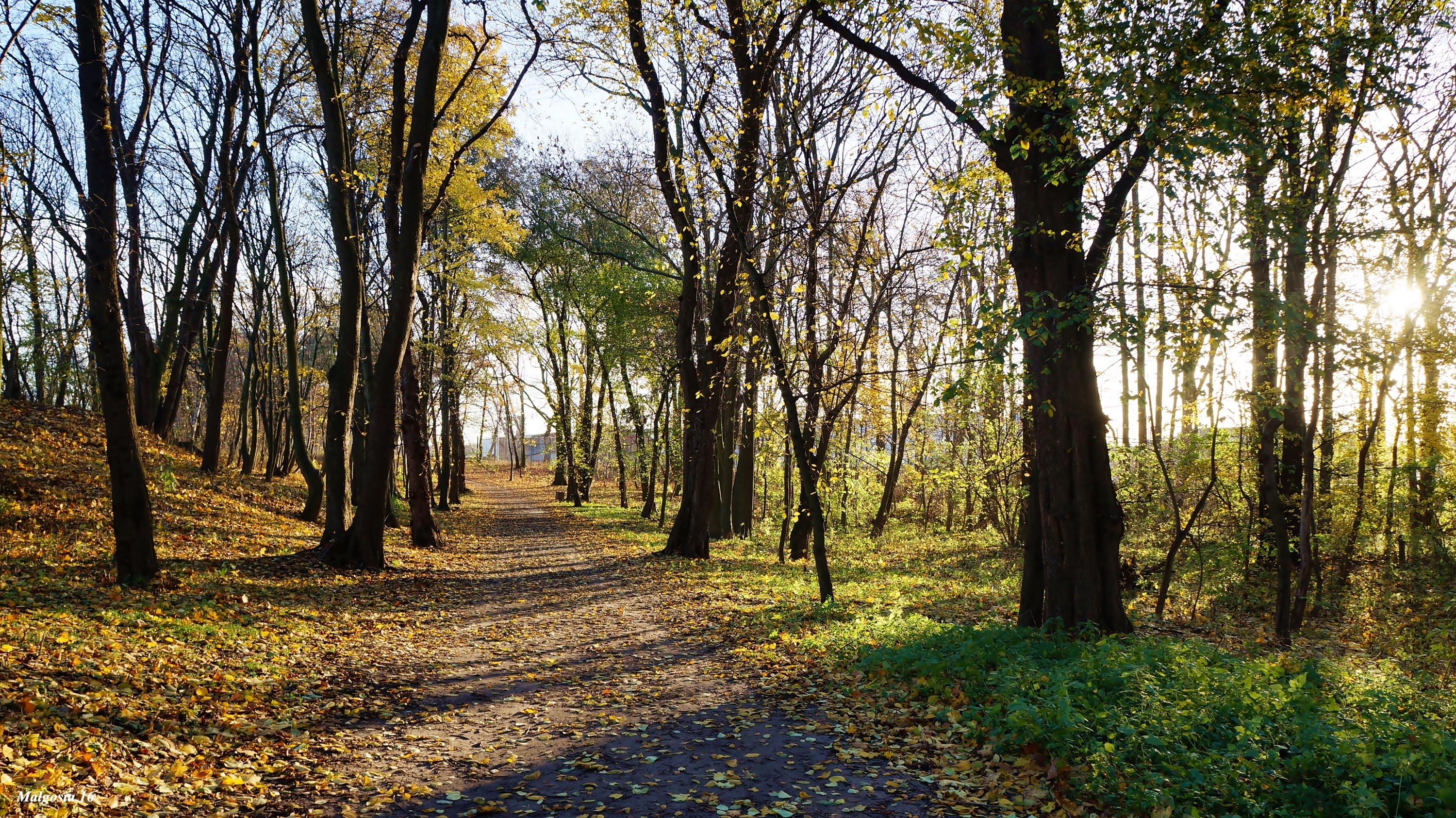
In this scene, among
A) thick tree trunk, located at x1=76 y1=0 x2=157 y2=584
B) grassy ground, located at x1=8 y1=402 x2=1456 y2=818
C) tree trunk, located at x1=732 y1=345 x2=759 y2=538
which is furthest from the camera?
tree trunk, located at x1=732 y1=345 x2=759 y2=538

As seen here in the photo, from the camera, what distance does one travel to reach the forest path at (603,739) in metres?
4.41

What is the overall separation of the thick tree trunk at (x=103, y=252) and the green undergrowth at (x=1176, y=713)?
7.03 meters

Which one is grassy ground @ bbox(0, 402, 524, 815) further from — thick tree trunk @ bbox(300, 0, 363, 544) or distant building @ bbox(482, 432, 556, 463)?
distant building @ bbox(482, 432, 556, 463)

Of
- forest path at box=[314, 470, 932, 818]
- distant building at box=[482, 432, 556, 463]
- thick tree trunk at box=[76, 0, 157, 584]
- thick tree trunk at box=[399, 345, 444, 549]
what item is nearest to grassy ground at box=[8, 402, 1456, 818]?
forest path at box=[314, 470, 932, 818]

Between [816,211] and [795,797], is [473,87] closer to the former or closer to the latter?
[816,211]

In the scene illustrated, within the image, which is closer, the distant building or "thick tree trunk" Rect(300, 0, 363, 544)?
"thick tree trunk" Rect(300, 0, 363, 544)

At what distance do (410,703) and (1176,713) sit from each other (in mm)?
5754

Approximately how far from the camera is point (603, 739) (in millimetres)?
5500

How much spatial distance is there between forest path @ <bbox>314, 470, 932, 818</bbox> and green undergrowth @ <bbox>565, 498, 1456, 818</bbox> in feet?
3.31

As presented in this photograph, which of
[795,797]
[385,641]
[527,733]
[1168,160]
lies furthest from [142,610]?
[1168,160]

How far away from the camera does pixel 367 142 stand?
52.2ft

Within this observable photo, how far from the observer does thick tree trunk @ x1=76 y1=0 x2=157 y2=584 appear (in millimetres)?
7262

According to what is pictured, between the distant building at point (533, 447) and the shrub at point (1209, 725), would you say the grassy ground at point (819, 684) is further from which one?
the distant building at point (533, 447)

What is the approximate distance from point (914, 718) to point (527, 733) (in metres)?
3.01
